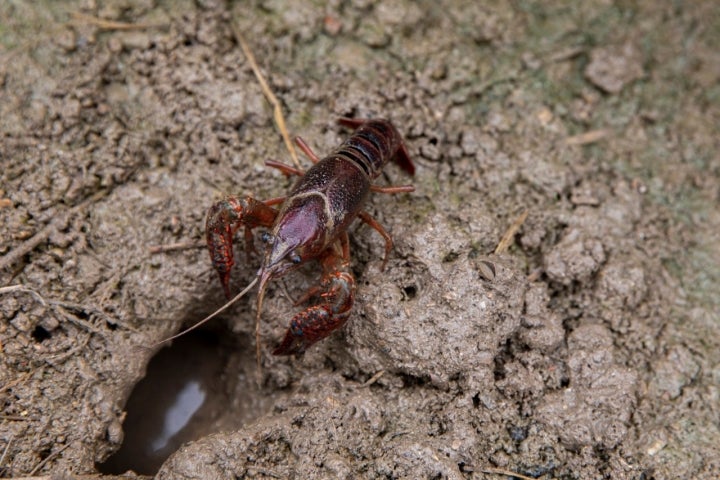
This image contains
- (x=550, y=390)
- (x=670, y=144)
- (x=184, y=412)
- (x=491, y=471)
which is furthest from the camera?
(x=670, y=144)

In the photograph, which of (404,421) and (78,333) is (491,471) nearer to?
(404,421)

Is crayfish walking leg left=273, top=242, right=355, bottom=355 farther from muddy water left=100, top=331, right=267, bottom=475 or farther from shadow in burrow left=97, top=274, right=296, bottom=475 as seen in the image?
muddy water left=100, top=331, right=267, bottom=475

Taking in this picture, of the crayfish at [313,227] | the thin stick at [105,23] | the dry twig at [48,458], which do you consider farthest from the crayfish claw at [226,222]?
the thin stick at [105,23]

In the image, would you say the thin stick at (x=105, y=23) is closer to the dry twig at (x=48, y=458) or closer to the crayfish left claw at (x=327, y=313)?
the crayfish left claw at (x=327, y=313)

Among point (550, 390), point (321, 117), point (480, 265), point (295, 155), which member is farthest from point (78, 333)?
point (550, 390)

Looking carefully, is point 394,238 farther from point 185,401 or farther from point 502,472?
point 185,401

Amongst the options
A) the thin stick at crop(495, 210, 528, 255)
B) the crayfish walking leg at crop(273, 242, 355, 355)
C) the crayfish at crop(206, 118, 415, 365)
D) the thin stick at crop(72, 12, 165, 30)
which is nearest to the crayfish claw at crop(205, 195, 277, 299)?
the crayfish at crop(206, 118, 415, 365)
